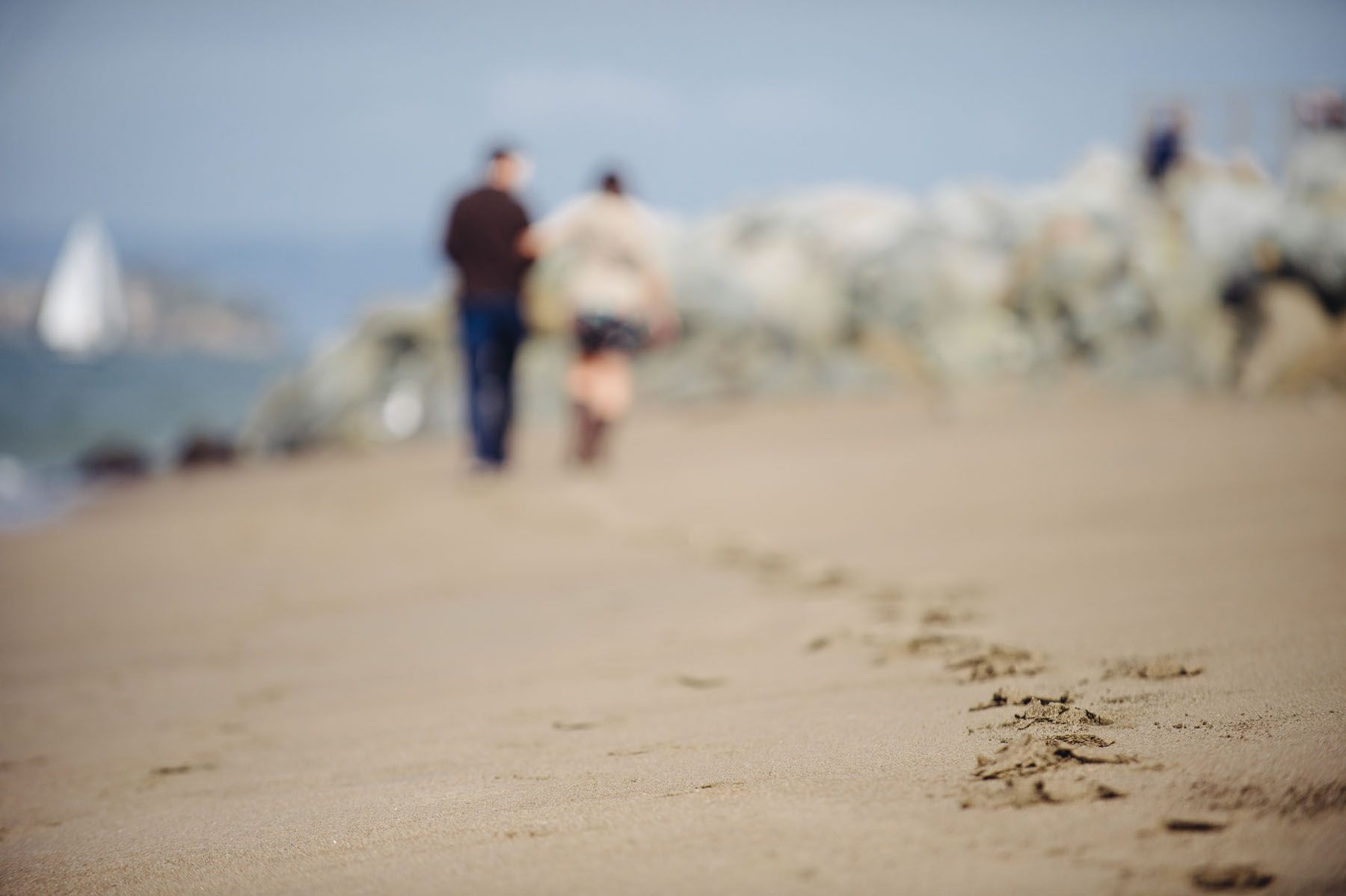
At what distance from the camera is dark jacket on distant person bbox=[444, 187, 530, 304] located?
236 inches

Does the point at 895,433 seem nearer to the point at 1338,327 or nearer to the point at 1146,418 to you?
the point at 1146,418

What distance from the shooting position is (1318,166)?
35.7 ft

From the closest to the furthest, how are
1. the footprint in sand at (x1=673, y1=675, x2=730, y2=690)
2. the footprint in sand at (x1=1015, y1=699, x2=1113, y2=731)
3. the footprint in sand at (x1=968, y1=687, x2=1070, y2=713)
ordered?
1. the footprint in sand at (x1=1015, y1=699, x2=1113, y2=731)
2. the footprint in sand at (x1=968, y1=687, x2=1070, y2=713)
3. the footprint in sand at (x1=673, y1=675, x2=730, y2=690)

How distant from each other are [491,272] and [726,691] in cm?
434

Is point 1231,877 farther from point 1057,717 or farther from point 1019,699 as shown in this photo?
point 1019,699

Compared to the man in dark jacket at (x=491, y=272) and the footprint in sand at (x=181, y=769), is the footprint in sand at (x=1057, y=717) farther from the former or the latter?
the man in dark jacket at (x=491, y=272)

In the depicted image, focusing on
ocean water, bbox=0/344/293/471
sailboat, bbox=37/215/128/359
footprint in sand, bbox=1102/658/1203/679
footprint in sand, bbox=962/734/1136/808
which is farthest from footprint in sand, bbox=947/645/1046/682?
sailboat, bbox=37/215/128/359

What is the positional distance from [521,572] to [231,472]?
6.85 metres

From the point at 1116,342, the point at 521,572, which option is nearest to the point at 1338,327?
the point at 1116,342

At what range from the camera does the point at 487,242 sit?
601cm

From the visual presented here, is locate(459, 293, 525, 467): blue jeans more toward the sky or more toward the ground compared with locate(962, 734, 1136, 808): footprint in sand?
more toward the sky

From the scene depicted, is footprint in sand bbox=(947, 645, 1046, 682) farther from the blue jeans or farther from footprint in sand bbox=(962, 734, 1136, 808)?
the blue jeans

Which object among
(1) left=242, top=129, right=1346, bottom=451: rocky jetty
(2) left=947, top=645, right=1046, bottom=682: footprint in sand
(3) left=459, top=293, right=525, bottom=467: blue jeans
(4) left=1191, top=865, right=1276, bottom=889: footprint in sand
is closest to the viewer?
(4) left=1191, top=865, right=1276, bottom=889: footprint in sand

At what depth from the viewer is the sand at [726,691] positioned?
1222mm
